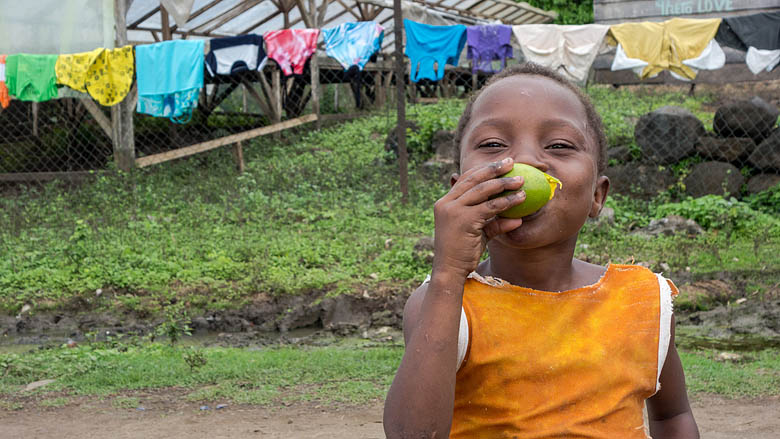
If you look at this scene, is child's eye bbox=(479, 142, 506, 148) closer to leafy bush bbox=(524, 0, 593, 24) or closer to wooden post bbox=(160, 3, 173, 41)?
wooden post bbox=(160, 3, 173, 41)

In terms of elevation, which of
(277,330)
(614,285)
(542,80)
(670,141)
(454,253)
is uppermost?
(542,80)

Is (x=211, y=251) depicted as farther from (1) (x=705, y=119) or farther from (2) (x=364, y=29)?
(1) (x=705, y=119)

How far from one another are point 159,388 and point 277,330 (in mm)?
1546

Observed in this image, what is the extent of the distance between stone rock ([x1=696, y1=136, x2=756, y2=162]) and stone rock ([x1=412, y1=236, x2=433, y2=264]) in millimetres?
3955

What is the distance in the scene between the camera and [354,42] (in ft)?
31.2

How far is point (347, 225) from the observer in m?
7.46

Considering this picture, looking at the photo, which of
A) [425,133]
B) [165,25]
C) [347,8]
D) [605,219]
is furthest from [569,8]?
[605,219]

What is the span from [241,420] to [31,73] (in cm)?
765

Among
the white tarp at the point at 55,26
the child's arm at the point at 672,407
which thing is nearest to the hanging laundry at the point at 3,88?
the white tarp at the point at 55,26

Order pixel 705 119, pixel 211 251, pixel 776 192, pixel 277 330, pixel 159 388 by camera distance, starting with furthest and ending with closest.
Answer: pixel 705 119 < pixel 776 192 < pixel 211 251 < pixel 277 330 < pixel 159 388

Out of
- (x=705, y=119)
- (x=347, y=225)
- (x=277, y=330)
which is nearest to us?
(x=277, y=330)

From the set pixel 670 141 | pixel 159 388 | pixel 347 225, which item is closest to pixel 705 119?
pixel 670 141

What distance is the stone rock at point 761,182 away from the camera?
8.11 m

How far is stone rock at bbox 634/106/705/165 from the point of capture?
848 centimetres
